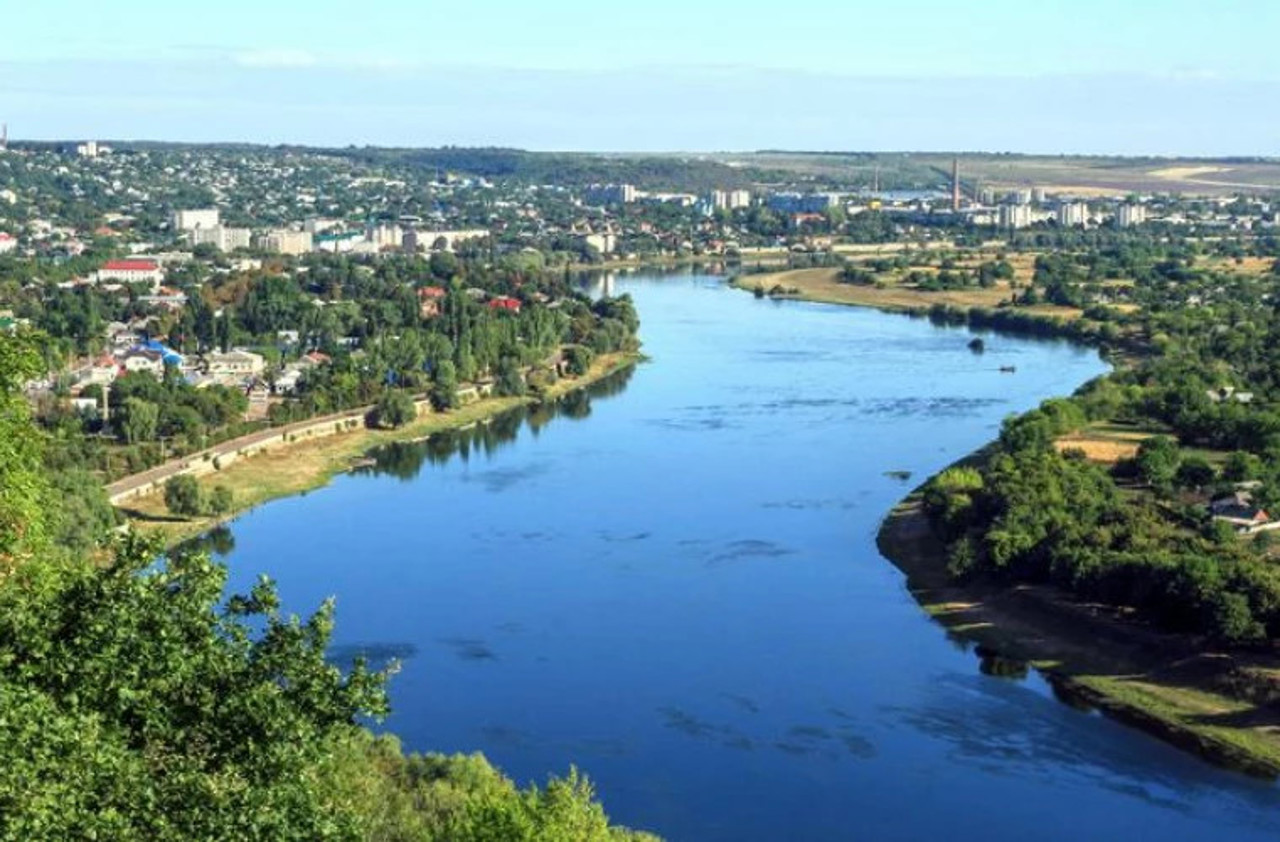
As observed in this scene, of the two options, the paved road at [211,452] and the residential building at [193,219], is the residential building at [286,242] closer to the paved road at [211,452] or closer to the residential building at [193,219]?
the residential building at [193,219]

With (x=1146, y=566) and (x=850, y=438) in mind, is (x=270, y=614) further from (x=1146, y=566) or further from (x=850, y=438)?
(x=850, y=438)

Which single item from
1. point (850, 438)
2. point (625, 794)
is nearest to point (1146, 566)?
point (625, 794)

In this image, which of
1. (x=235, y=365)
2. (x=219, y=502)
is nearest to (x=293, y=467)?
(x=219, y=502)

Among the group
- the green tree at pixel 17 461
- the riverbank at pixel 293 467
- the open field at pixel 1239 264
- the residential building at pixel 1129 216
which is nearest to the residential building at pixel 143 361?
the riverbank at pixel 293 467

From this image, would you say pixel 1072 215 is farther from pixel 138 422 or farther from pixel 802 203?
pixel 138 422

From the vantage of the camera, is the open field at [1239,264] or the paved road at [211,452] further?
the open field at [1239,264]

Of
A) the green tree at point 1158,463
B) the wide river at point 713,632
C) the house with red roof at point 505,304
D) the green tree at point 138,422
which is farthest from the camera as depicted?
the house with red roof at point 505,304
